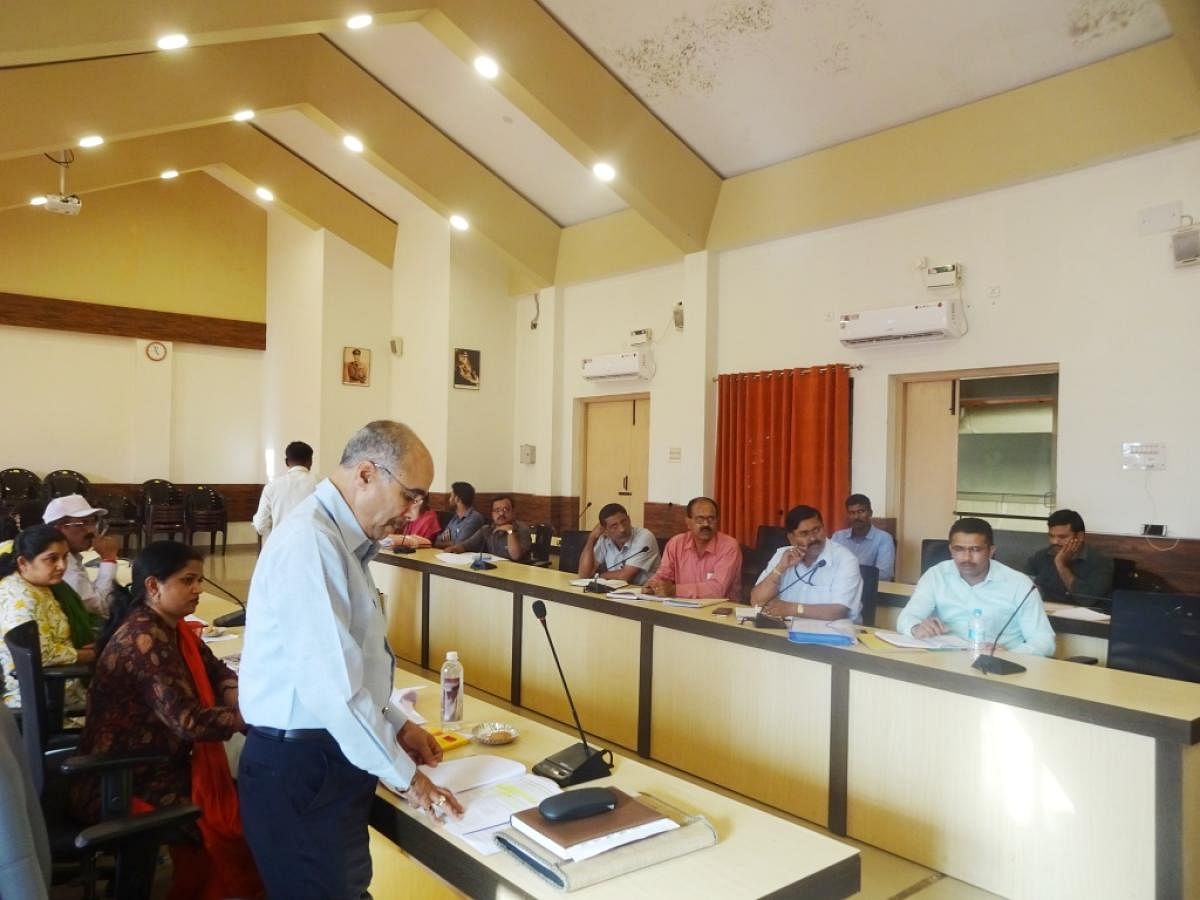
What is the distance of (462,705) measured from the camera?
229 centimetres

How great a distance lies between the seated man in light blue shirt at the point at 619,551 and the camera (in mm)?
4824

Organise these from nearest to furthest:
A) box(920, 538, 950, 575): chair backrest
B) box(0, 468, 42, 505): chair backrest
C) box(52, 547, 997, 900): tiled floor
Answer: box(52, 547, 997, 900): tiled floor → box(920, 538, 950, 575): chair backrest → box(0, 468, 42, 505): chair backrest

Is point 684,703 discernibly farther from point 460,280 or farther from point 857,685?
point 460,280

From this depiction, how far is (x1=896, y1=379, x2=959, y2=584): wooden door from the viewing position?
18.8 ft

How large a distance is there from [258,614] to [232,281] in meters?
10.5

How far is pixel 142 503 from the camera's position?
10055 mm

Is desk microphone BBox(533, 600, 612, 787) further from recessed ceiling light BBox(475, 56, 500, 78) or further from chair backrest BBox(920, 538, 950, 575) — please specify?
recessed ceiling light BBox(475, 56, 500, 78)

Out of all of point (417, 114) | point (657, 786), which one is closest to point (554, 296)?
point (417, 114)

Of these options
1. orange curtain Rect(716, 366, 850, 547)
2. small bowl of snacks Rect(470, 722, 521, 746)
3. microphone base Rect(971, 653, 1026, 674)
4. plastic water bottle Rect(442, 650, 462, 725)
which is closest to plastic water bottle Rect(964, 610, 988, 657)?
microphone base Rect(971, 653, 1026, 674)

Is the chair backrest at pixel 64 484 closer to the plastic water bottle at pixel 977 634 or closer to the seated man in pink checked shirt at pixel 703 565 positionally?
the seated man in pink checked shirt at pixel 703 565

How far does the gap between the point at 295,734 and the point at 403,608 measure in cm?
383

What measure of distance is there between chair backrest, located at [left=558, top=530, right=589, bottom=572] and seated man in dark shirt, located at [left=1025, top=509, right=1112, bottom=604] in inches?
105

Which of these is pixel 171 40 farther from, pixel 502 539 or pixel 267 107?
pixel 502 539

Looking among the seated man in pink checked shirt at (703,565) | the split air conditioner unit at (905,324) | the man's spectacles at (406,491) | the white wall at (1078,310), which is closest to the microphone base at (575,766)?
the man's spectacles at (406,491)
